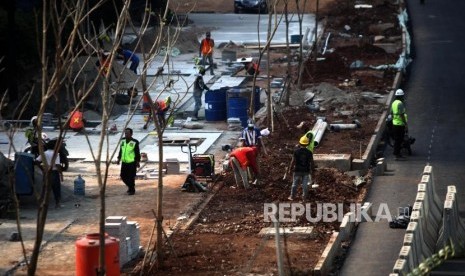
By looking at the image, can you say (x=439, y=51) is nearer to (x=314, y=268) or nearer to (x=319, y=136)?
(x=319, y=136)

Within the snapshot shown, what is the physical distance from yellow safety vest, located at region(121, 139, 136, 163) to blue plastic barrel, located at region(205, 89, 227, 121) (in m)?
10.0

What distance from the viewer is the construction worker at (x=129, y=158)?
1118 inches

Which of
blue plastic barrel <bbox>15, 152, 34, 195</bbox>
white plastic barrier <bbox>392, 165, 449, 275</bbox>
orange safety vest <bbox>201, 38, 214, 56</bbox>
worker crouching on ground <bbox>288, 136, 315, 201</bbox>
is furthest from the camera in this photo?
orange safety vest <bbox>201, 38, 214, 56</bbox>

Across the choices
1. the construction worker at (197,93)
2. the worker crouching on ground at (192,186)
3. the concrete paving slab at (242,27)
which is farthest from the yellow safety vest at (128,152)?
the concrete paving slab at (242,27)

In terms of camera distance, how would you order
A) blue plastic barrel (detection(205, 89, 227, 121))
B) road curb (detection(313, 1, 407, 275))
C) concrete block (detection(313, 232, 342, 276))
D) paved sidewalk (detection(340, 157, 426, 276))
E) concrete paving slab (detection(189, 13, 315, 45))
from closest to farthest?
concrete block (detection(313, 232, 342, 276)), road curb (detection(313, 1, 407, 275)), paved sidewalk (detection(340, 157, 426, 276)), blue plastic barrel (detection(205, 89, 227, 121)), concrete paving slab (detection(189, 13, 315, 45))

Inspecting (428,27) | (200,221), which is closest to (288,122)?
(200,221)

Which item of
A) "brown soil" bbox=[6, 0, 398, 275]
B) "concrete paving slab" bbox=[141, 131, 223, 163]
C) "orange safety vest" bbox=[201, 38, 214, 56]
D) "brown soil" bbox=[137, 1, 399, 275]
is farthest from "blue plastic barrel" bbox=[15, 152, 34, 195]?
"orange safety vest" bbox=[201, 38, 214, 56]

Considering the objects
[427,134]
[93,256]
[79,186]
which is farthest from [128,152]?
[427,134]

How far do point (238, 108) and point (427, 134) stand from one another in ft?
17.4

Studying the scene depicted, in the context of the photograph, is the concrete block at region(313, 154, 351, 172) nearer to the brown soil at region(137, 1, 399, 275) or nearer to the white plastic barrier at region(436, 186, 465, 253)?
the brown soil at region(137, 1, 399, 275)

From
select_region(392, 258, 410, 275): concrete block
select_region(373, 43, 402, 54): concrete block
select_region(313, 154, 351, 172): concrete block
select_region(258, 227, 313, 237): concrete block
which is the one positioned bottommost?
select_region(373, 43, 402, 54): concrete block

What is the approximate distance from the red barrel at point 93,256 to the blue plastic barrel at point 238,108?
1711 cm

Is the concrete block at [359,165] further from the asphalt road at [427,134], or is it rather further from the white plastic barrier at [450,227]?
the white plastic barrier at [450,227]

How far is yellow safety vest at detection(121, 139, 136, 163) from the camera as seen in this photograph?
93.2ft
